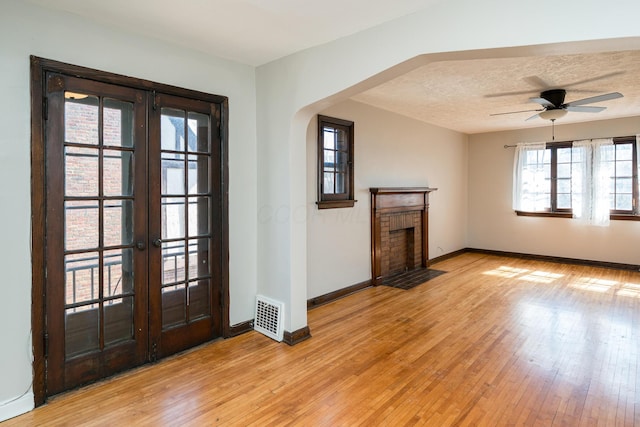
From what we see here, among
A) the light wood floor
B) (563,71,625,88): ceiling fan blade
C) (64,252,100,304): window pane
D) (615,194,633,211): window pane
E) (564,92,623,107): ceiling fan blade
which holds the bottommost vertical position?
the light wood floor

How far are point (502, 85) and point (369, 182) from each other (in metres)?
2.09

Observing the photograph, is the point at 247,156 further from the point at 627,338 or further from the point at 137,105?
the point at 627,338

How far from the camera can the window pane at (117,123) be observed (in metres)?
2.68

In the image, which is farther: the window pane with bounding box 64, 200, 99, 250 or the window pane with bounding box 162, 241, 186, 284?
the window pane with bounding box 162, 241, 186, 284

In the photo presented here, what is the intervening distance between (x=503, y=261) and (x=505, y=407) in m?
5.36

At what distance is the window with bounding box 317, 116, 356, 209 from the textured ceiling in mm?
563

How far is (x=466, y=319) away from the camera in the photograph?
4016 mm

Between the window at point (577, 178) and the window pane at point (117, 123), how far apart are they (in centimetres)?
709

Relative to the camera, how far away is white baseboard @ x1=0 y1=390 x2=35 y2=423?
2260mm

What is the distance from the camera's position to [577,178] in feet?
21.7

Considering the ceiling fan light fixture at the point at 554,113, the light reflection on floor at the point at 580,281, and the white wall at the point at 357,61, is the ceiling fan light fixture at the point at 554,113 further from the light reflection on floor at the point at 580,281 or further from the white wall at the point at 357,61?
the white wall at the point at 357,61

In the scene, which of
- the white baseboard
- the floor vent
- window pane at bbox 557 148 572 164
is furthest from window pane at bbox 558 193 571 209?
the white baseboard

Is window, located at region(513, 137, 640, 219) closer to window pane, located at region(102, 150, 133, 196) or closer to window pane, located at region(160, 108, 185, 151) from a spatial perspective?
window pane, located at region(160, 108, 185, 151)

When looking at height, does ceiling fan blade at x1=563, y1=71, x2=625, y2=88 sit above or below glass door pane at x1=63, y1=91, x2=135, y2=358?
above
